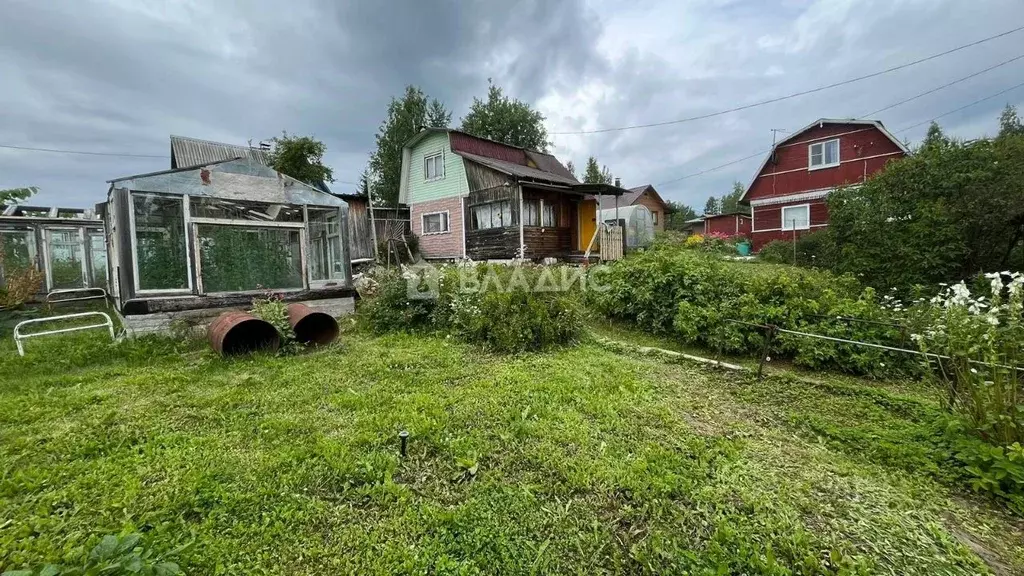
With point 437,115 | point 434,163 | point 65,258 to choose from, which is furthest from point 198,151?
point 437,115

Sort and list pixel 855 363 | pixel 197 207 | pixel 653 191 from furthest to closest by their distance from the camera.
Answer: pixel 653 191 → pixel 197 207 → pixel 855 363

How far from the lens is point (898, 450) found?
2715 millimetres

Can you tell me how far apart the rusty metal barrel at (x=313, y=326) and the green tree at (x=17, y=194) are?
3.87 m

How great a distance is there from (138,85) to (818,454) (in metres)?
17.2

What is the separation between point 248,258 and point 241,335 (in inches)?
74.1

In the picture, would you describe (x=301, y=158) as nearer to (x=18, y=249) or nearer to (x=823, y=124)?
(x=18, y=249)

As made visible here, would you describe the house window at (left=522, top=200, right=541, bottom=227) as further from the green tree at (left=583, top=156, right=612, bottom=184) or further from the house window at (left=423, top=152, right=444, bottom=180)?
the green tree at (left=583, top=156, right=612, bottom=184)

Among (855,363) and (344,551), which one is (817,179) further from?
(344,551)

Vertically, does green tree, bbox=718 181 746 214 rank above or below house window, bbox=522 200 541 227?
above

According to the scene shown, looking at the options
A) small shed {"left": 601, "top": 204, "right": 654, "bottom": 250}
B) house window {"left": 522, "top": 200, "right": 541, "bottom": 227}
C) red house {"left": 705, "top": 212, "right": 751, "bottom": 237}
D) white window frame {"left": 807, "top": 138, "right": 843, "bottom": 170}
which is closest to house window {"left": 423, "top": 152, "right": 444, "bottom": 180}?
house window {"left": 522, "top": 200, "right": 541, "bottom": 227}

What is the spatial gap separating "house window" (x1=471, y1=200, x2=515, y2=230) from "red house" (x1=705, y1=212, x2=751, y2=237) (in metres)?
15.8

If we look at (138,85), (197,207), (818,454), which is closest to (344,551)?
(818,454)

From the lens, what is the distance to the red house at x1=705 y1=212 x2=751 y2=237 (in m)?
24.1

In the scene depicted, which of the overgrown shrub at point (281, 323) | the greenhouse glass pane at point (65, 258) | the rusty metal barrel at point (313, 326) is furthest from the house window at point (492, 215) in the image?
the greenhouse glass pane at point (65, 258)
